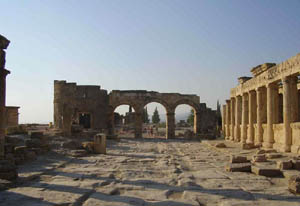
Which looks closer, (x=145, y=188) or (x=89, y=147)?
(x=145, y=188)

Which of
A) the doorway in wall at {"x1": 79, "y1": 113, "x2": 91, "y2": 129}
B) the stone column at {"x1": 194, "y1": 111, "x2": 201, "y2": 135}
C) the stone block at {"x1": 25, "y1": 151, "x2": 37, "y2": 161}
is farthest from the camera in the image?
the doorway in wall at {"x1": 79, "y1": 113, "x2": 91, "y2": 129}

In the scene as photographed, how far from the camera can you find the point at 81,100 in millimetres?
30484

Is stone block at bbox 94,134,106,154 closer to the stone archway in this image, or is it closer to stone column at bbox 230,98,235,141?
stone column at bbox 230,98,235,141

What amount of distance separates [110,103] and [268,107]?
17.6 m

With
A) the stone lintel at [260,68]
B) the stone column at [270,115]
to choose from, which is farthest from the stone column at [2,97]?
the stone lintel at [260,68]

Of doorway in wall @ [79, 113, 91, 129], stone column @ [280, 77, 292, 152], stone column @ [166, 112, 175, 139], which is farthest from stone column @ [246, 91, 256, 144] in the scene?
doorway in wall @ [79, 113, 91, 129]

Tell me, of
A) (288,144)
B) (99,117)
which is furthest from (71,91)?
(288,144)

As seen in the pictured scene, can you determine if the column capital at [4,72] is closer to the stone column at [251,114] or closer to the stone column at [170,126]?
the stone column at [251,114]

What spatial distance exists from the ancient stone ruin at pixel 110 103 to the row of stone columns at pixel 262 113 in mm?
6551

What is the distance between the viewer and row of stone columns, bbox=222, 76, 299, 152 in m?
12.8

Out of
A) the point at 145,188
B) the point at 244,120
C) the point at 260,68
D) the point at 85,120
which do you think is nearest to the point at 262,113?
the point at 260,68

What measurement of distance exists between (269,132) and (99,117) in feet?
62.3

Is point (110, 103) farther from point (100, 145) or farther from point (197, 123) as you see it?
point (100, 145)

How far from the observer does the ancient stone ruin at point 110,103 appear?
29484mm
